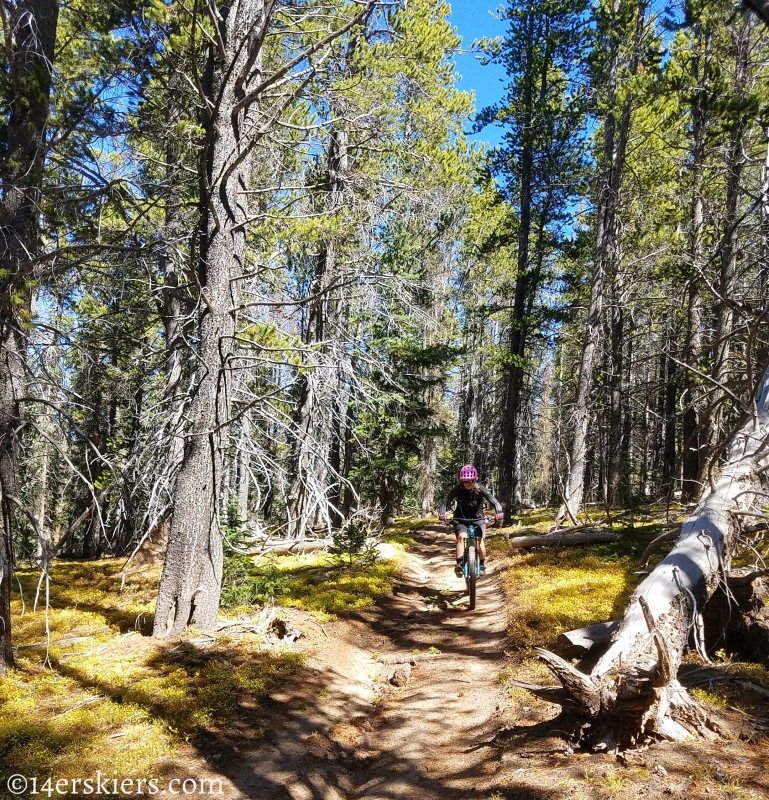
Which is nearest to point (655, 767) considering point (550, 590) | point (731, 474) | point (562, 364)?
point (731, 474)

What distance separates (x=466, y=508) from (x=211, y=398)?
15.4 feet

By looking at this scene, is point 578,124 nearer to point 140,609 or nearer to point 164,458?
point 164,458

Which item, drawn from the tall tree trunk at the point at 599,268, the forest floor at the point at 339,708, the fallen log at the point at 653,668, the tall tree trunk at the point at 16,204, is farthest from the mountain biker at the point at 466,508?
the tall tree trunk at the point at 599,268

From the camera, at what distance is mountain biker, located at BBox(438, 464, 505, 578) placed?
884cm

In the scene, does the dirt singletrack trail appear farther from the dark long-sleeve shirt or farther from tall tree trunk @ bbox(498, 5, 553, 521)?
tall tree trunk @ bbox(498, 5, 553, 521)

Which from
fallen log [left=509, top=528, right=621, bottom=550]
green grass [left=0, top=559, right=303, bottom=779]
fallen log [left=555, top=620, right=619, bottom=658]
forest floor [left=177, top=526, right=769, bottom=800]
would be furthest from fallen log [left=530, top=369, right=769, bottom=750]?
fallen log [left=509, top=528, right=621, bottom=550]

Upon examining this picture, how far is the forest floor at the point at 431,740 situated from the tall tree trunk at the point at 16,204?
3.05 metres

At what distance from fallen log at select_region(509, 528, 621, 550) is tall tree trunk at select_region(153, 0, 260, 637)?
811 cm

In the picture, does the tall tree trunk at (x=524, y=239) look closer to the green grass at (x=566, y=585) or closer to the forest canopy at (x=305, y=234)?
the forest canopy at (x=305, y=234)

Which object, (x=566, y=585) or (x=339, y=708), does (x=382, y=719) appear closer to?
(x=339, y=708)

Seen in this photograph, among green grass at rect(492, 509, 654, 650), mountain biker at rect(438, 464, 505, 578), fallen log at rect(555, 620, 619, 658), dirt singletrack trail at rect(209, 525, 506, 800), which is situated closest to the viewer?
dirt singletrack trail at rect(209, 525, 506, 800)

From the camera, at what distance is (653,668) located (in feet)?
12.6

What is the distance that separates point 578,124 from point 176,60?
1454 centimetres

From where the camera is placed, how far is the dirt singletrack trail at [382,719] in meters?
4.49
